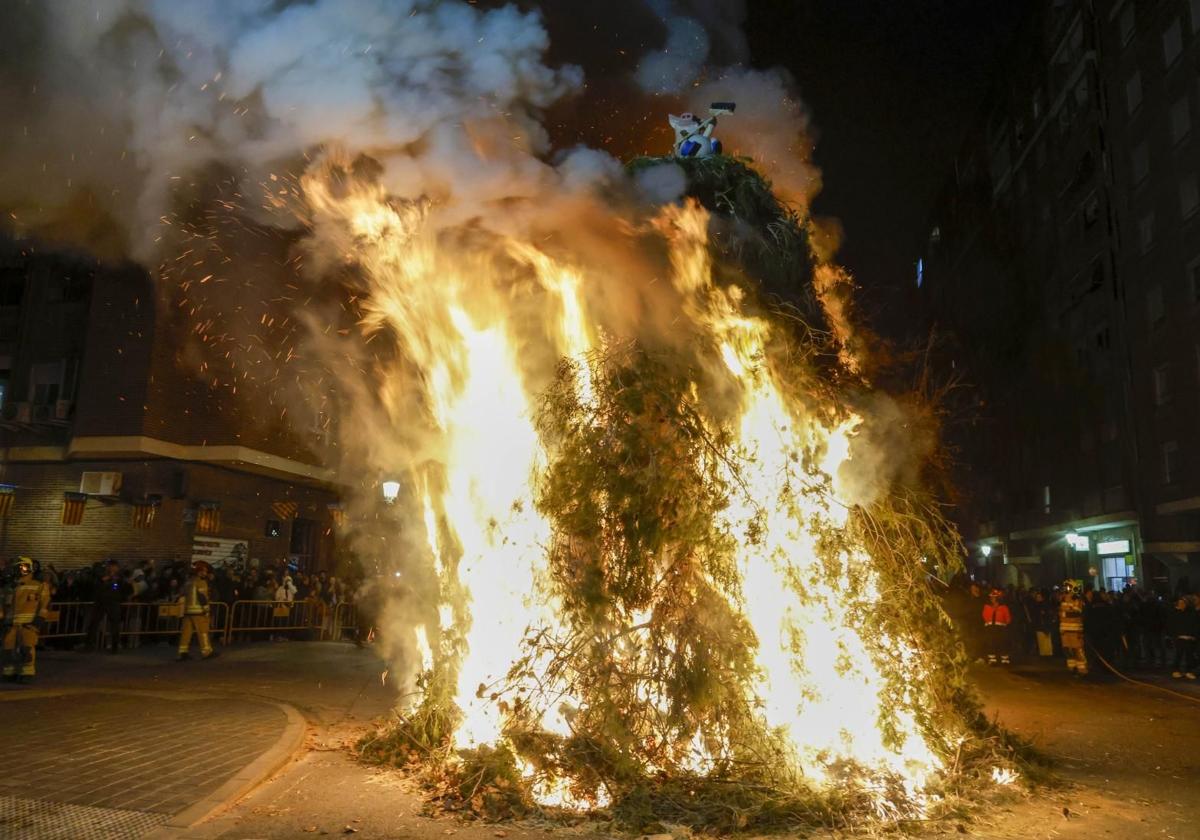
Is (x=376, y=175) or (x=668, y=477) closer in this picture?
(x=668, y=477)

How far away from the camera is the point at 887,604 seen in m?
7.34

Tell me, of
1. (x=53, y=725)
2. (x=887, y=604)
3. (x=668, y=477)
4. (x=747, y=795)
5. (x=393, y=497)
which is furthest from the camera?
(x=393, y=497)

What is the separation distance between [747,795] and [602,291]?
416 cm

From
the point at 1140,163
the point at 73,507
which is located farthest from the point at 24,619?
the point at 1140,163

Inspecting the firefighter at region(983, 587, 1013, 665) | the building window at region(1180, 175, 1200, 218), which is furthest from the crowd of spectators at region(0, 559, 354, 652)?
the building window at region(1180, 175, 1200, 218)

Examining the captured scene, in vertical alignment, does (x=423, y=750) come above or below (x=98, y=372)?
below

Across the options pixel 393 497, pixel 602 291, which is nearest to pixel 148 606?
pixel 393 497

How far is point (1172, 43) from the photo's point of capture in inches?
1122

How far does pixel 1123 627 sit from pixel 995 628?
2786mm

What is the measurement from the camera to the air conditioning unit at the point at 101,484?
2039cm

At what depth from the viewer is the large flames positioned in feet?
22.1

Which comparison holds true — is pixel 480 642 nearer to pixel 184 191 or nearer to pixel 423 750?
pixel 423 750

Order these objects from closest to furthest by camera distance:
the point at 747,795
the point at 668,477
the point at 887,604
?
1. the point at 747,795
2. the point at 668,477
3. the point at 887,604

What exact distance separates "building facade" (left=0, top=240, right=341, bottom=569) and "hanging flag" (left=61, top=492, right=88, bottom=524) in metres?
0.02
